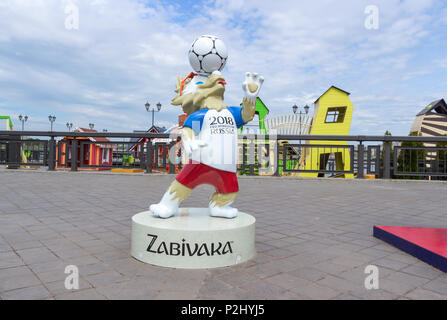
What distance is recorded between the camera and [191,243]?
95.9 inches

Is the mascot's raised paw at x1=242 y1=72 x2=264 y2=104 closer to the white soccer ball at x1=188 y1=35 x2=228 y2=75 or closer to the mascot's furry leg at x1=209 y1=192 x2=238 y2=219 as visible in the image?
the white soccer ball at x1=188 y1=35 x2=228 y2=75

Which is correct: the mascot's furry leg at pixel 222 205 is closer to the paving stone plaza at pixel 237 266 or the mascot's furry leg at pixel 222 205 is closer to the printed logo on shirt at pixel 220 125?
the paving stone plaza at pixel 237 266

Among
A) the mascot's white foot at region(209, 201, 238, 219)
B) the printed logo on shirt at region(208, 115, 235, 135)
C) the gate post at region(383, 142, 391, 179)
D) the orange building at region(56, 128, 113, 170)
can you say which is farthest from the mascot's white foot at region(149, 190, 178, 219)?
the gate post at region(383, 142, 391, 179)

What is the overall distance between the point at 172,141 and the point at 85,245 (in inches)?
315

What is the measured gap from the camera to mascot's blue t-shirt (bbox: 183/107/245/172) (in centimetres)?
280

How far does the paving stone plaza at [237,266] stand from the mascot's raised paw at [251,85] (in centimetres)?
143

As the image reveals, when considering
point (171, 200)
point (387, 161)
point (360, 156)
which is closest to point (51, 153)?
point (171, 200)

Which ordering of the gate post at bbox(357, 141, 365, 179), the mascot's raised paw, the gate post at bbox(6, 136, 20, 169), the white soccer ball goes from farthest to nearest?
the gate post at bbox(6, 136, 20, 169) → the gate post at bbox(357, 141, 365, 179) → the white soccer ball → the mascot's raised paw

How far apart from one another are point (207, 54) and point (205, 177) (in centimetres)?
122

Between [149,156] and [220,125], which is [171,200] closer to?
[220,125]

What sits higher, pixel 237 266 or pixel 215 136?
pixel 215 136

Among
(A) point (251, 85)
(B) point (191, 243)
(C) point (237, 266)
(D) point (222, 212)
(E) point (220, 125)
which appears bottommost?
(C) point (237, 266)

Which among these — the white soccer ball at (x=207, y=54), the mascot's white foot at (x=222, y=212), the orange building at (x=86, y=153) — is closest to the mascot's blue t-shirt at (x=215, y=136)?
the mascot's white foot at (x=222, y=212)
